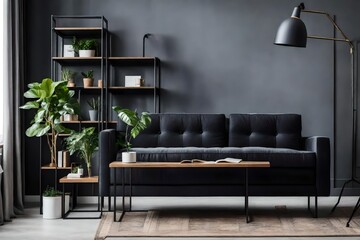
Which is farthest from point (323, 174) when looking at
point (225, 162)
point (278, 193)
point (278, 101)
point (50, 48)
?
point (50, 48)

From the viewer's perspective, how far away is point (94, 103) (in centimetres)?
624

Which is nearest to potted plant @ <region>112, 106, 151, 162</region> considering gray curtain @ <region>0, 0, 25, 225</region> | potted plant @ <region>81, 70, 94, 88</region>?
potted plant @ <region>81, 70, 94, 88</region>

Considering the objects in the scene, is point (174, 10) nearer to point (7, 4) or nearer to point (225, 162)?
point (7, 4)

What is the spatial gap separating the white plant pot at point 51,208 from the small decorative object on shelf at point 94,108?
45.0 inches

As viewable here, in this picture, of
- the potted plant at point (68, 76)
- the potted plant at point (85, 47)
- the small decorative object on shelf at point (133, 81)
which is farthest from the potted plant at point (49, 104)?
the small decorative object on shelf at point (133, 81)

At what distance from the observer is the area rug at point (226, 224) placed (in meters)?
4.43

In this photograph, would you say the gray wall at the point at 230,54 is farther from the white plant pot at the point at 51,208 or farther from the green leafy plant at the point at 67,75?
the white plant pot at the point at 51,208

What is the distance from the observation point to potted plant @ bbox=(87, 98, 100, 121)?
6.18 metres

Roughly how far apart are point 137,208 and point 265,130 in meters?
1.46

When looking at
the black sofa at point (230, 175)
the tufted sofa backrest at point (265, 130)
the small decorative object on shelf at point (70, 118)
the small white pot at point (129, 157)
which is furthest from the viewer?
the small decorative object on shelf at point (70, 118)

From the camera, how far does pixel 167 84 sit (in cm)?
635

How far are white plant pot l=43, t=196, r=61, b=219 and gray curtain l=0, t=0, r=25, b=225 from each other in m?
0.31

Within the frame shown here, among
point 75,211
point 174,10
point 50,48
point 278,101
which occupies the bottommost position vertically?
point 75,211

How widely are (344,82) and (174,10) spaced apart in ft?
6.37
